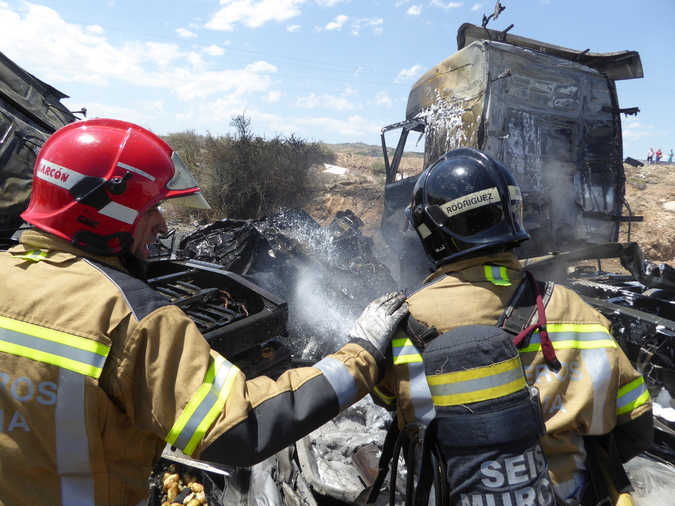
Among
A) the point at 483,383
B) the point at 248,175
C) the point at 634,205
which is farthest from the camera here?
the point at 248,175

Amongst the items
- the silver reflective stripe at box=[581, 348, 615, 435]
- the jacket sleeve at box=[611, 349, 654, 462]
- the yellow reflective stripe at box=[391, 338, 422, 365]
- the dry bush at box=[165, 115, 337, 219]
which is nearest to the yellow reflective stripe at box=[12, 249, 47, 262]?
the yellow reflective stripe at box=[391, 338, 422, 365]

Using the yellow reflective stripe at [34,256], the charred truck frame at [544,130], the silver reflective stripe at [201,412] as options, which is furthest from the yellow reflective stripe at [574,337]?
the charred truck frame at [544,130]

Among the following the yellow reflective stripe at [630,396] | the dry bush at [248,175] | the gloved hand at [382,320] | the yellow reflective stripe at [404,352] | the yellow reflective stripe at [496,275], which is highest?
the dry bush at [248,175]

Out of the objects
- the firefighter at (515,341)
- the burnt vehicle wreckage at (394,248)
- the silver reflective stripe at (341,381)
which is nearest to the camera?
the firefighter at (515,341)

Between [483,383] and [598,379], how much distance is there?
1.59ft

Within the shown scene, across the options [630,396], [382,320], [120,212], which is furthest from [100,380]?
[630,396]

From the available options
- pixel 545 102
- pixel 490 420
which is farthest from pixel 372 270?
pixel 490 420

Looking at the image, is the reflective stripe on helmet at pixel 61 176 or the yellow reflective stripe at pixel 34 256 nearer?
the yellow reflective stripe at pixel 34 256

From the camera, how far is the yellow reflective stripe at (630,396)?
136cm

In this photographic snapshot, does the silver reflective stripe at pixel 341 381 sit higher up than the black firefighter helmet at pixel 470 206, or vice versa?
the black firefighter helmet at pixel 470 206

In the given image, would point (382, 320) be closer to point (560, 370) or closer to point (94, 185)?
point (560, 370)

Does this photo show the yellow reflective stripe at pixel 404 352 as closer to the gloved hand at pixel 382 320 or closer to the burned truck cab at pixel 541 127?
the gloved hand at pixel 382 320

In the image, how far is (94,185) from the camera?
1.46 meters

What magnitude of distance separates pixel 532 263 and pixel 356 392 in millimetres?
3548
